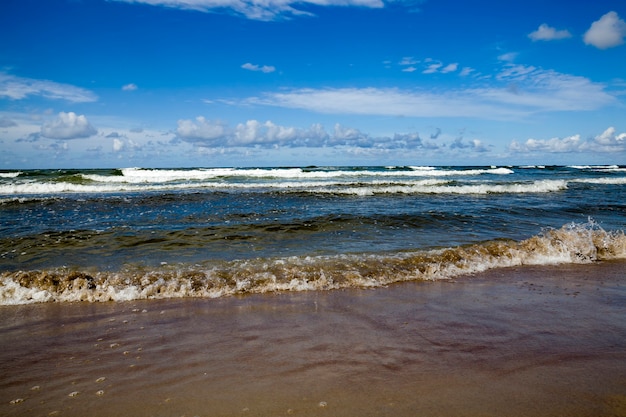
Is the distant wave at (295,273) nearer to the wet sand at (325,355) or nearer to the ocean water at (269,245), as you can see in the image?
the ocean water at (269,245)

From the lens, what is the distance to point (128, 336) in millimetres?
4090

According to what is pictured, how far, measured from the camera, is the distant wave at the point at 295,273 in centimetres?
551

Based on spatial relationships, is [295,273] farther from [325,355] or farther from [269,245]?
[325,355]

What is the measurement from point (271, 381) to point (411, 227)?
320 inches

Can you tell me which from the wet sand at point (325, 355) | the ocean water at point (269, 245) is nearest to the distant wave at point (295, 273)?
the ocean water at point (269, 245)

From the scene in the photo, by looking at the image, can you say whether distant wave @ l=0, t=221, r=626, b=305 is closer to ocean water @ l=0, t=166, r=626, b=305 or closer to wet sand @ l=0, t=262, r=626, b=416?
ocean water @ l=0, t=166, r=626, b=305

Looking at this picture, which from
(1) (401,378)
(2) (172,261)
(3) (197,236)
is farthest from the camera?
(3) (197,236)

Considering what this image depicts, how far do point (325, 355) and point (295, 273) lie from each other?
2.75 metres

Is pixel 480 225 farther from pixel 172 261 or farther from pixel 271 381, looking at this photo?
pixel 271 381

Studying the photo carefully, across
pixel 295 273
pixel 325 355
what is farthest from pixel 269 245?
pixel 325 355

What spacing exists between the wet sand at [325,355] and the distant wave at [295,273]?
0.32 meters

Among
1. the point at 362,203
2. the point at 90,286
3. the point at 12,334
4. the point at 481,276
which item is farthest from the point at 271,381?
the point at 362,203

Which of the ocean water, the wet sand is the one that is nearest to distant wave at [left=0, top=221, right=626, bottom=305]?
the ocean water

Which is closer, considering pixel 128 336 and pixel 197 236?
pixel 128 336
